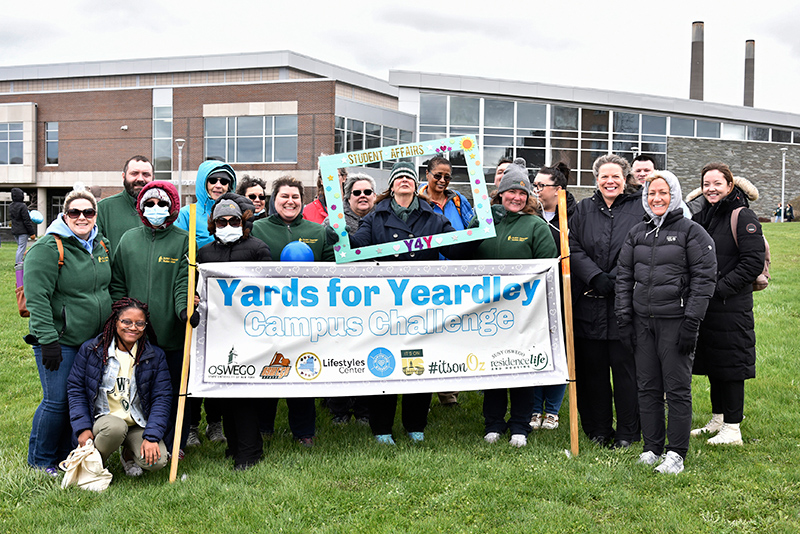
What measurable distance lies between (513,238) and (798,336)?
654 centimetres

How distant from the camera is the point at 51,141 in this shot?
44.2m

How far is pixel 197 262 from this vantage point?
17.4 ft

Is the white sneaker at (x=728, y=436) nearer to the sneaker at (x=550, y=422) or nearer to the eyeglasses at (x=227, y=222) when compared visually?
the sneaker at (x=550, y=422)

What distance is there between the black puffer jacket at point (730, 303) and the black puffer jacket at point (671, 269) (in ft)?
2.86

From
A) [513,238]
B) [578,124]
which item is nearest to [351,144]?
[578,124]

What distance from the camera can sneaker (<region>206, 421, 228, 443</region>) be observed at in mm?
5902

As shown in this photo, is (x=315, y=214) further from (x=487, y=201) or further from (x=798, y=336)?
(x=798, y=336)

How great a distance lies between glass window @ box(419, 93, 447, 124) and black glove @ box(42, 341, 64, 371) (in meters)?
32.9

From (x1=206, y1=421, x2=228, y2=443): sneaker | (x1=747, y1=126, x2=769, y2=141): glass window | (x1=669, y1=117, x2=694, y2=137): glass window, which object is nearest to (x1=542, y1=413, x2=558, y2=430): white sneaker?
(x1=206, y1=421, x2=228, y2=443): sneaker

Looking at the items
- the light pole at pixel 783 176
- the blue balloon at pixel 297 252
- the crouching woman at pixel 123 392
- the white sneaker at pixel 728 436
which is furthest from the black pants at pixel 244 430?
the light pole at pixel 783 176

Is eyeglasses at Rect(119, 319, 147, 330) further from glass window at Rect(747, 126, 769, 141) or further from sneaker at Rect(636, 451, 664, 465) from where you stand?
glass window at Rect(747, 126, 769, 141)

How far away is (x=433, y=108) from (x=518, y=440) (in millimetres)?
32332

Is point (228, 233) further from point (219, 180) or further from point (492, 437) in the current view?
point (492, 437)

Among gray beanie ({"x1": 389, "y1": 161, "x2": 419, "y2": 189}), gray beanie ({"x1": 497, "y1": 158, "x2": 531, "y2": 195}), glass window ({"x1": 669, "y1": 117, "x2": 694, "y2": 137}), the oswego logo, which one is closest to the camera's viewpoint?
the oswego logo
